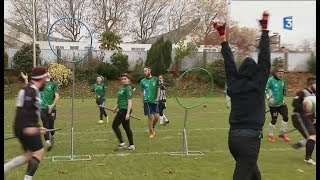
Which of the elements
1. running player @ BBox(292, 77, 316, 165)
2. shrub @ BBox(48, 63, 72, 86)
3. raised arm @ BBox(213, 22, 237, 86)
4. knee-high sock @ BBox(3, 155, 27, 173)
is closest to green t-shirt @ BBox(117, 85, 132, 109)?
shrub @ BBox(48, 63, 72, 86)

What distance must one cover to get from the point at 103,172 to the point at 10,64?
278cm

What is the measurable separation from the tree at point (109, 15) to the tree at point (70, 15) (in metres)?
0.15

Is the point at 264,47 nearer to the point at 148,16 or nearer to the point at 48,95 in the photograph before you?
the point at 148,16

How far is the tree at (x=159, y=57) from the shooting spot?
10.0 m

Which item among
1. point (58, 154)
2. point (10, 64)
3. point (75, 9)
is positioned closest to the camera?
point (10, 64)

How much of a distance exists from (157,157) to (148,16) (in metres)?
3.19

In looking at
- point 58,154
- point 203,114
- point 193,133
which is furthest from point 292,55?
point 203,114

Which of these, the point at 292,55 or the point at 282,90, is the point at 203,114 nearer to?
the point at 282,90

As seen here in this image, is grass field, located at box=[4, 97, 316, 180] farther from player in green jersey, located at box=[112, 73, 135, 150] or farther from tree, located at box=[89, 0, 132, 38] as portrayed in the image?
tree, located at box=[89, 0, 132, 38]

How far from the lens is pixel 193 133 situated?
1238 cm

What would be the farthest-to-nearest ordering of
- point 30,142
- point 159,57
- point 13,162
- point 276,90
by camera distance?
point 159,57 < point 276,90 < point 30,142 < point 13,162

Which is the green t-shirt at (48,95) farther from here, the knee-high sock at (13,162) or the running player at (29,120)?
the knee-high sock at (13,162)

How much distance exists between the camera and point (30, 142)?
16.4 feet

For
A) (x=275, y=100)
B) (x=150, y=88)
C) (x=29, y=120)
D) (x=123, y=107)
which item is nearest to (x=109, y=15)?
(x=29, y=120)
